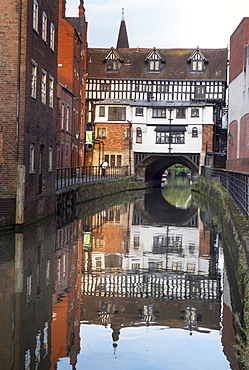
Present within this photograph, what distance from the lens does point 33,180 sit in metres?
18.0

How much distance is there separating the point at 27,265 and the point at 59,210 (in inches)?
449

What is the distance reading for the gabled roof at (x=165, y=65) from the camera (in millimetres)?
52469

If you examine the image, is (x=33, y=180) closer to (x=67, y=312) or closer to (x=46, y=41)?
(x=46, y=41)

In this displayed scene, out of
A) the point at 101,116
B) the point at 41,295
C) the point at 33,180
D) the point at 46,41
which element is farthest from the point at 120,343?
the point at 101,116

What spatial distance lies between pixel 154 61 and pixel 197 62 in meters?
3.96

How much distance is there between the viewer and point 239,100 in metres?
36.1

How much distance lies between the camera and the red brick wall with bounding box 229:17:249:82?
35.3 m

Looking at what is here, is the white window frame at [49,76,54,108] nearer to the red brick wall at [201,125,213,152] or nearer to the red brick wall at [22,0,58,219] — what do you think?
the red brick wall at [22,0,58,219]

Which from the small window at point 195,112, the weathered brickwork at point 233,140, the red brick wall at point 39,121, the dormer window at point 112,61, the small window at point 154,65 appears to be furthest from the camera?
the dormer window at point 112,61

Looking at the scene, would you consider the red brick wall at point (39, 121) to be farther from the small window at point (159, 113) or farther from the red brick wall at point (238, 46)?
the small window at point (159, 113)

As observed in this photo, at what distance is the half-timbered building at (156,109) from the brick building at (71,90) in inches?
132

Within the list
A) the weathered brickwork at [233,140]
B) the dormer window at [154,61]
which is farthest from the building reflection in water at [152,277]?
the dormer window at [154,61]

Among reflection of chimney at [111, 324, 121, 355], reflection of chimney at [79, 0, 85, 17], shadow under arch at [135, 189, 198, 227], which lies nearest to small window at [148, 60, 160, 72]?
reflection of chimney at [79, 0, 85, 17]

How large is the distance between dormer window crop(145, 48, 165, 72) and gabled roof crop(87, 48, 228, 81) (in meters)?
0.38
